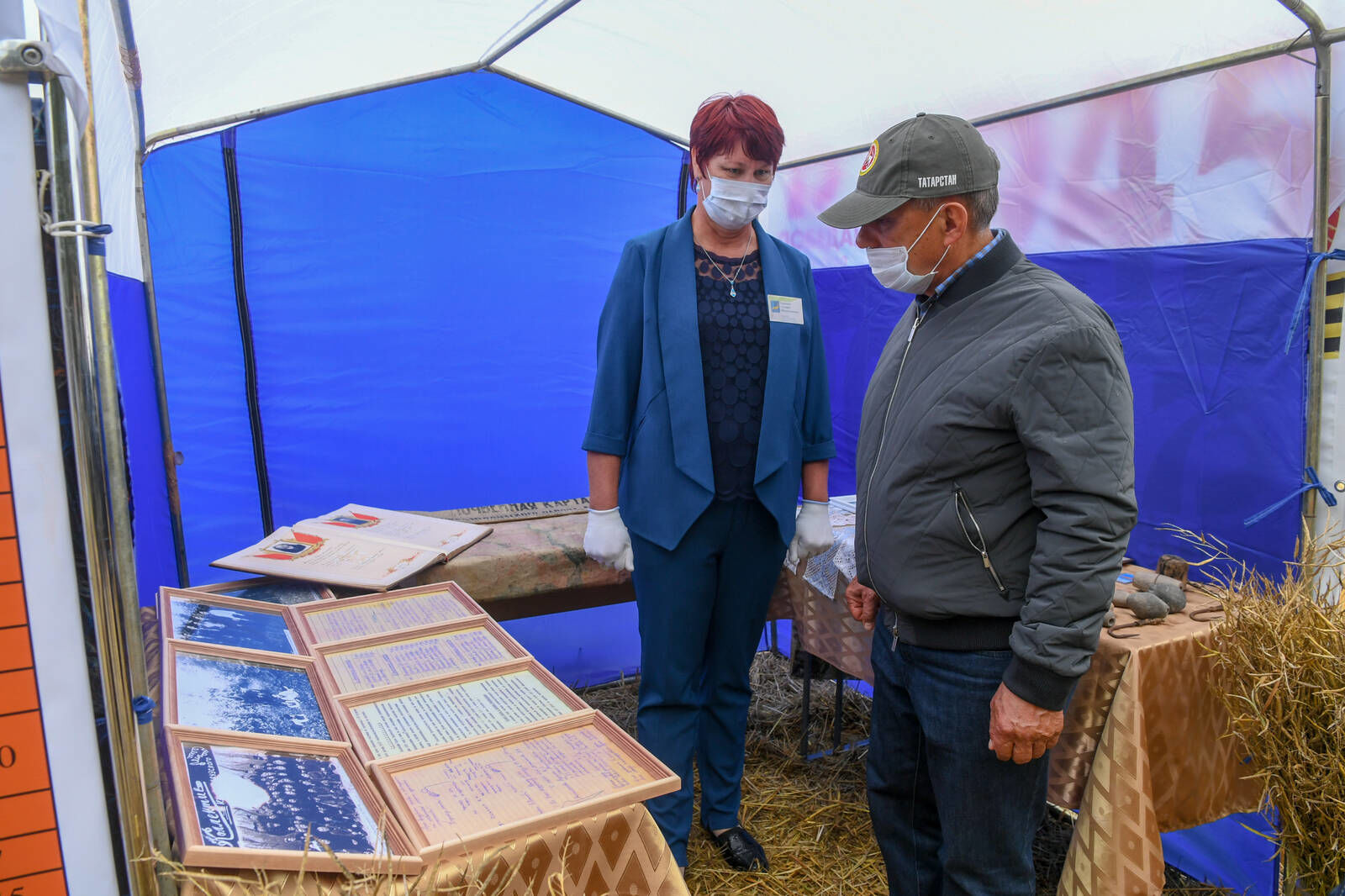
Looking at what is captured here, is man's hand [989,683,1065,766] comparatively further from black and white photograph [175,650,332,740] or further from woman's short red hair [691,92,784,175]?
woman's short red hair [691,92,784,175]

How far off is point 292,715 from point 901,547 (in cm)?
98

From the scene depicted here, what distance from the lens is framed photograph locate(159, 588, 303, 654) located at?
4.47 feet

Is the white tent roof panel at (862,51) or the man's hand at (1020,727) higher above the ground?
the white tent roof panel at (862,51)

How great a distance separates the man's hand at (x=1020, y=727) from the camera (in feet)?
4.23

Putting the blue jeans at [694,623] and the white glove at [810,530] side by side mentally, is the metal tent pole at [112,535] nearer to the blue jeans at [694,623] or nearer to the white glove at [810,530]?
the blue jeans at [694,623]

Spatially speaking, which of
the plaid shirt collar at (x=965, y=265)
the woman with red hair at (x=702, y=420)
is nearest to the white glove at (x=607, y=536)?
the woman with red hair at (x=702, y=420)

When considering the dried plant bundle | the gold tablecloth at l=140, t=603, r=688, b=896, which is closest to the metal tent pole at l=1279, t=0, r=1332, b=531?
the dried plant bundle

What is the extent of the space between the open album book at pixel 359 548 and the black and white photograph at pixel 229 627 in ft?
1.09

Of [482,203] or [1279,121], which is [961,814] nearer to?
[1279,121]

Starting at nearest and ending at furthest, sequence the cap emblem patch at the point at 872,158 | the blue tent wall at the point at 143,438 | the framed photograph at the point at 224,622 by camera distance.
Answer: the framed photograph at the point at 224,622, the cap emblem patch at the point at 872,158, the blue tent wall at the point at 143,438

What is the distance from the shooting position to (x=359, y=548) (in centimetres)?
219

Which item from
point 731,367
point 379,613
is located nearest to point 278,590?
point 379,613

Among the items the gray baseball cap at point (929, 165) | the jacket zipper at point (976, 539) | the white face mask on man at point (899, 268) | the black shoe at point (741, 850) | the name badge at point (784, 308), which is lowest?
the black shoe at point (741, 850)

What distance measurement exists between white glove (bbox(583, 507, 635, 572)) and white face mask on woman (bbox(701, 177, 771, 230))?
0.75 meters
